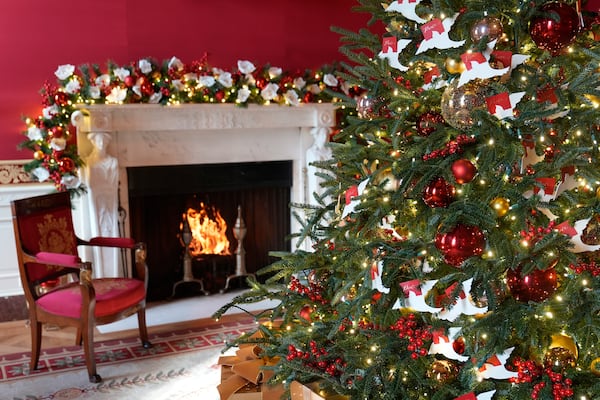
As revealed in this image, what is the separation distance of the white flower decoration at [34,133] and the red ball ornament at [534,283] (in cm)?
331

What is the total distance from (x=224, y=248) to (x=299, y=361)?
2.86 metres

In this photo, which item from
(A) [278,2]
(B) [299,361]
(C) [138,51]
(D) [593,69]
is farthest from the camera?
(A) [278,2]

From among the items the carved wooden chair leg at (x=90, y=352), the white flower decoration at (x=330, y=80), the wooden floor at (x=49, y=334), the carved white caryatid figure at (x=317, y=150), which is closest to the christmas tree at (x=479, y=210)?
the carved wooden chair leg at (x=90, y=352)

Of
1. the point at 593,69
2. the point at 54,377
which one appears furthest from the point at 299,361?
the point at 54,377

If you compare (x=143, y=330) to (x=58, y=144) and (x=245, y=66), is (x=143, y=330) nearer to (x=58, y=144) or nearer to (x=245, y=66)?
(x=58, y=144)

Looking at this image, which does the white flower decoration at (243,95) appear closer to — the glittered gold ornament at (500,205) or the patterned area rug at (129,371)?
the patterned area rug at (129,371)

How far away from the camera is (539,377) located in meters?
2.07

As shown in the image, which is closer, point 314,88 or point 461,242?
point 461,242

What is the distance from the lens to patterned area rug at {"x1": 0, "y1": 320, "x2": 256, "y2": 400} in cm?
339

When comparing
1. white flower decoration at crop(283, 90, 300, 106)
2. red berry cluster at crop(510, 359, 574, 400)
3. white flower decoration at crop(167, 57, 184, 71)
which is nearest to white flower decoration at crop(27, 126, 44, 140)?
white flower decoration at crop(167, 57, 184, 71)

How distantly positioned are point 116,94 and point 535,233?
3.21m

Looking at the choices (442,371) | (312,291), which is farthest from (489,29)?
(312,291)

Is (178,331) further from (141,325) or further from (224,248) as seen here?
(224,248)

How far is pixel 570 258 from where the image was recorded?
1.98 metres
